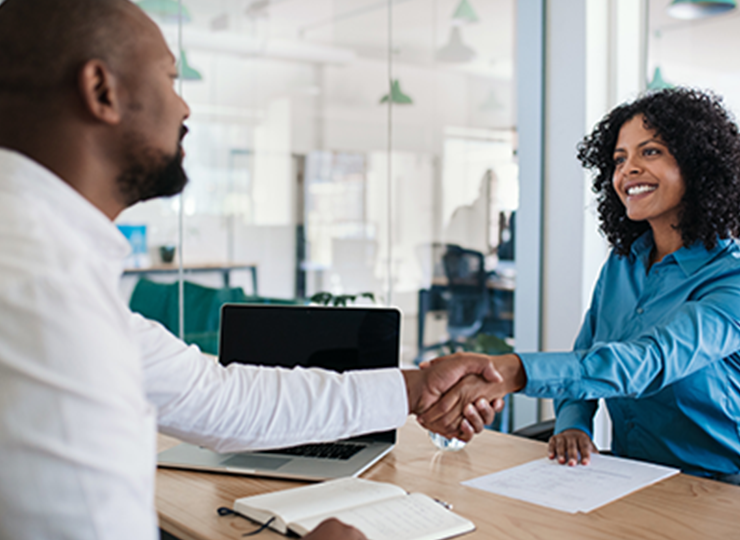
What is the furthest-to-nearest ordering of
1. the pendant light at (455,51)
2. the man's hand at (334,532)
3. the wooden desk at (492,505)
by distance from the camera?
the pendant light at (455,51)
the wooden desk at (492,505)
the man's hand at (334,532)

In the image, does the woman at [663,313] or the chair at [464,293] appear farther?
the chair at [464,293]

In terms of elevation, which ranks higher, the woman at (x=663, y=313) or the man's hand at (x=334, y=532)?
the woman at (x=663, y=313)

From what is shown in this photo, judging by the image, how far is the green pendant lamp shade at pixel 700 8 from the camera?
297 centimetres

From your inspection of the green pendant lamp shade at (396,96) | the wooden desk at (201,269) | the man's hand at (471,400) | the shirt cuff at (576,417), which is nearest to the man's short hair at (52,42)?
the man's hand at (471,400)

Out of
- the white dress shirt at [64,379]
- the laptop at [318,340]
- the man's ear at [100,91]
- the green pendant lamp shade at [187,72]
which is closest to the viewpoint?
the white dress shirt at [64,379]

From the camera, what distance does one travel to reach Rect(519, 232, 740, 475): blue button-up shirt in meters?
1.65

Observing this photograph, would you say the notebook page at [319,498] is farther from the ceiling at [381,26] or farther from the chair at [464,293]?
the ceiling at [381,26]

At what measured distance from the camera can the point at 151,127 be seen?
970mm

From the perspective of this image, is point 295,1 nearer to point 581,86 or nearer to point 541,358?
point 581,86

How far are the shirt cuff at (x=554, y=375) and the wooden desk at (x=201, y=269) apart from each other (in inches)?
74.9

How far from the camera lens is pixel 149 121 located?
96 cm

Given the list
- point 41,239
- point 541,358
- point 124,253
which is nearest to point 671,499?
point 541,358

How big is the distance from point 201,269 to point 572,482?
216cm

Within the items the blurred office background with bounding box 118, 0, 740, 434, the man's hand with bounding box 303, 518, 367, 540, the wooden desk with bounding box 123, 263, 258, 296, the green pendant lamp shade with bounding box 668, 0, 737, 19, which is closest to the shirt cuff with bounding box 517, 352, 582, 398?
the man's hand with bounding box 303, 518, 367, 540
